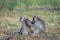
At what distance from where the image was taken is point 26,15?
39.3ft

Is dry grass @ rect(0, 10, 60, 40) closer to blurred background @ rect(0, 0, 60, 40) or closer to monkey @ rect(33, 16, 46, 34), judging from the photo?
blurred background @ rect(0, 0, 60, 40)

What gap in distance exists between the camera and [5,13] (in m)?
12.2

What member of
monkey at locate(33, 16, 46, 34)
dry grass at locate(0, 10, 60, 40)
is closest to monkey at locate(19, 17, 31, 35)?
dry grass at locate(0, 10, 60, 40)

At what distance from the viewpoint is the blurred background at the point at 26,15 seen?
322 inches

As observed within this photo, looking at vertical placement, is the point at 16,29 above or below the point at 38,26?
below

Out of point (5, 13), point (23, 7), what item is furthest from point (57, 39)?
point (23, 7)

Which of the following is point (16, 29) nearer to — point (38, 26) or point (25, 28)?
point (38, 26)

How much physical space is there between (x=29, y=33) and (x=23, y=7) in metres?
6.19

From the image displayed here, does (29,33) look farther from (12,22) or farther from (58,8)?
(58,8)

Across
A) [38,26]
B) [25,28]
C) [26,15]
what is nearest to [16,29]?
[38,26]

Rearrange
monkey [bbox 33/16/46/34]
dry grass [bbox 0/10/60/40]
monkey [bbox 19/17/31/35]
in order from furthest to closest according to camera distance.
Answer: monkey [bbox 33/16/46/34], monkey [bbox 19/17/31/35], dry grass [bbox 0/10/60/40]

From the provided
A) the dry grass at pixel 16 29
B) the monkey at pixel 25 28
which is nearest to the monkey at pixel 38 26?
the dry grass at pixel 16 29

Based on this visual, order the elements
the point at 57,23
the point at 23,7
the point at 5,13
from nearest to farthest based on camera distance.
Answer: the point at 57,23 < the point at 5,13 < the point at 23,7

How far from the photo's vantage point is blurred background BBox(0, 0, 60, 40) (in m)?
8.17
